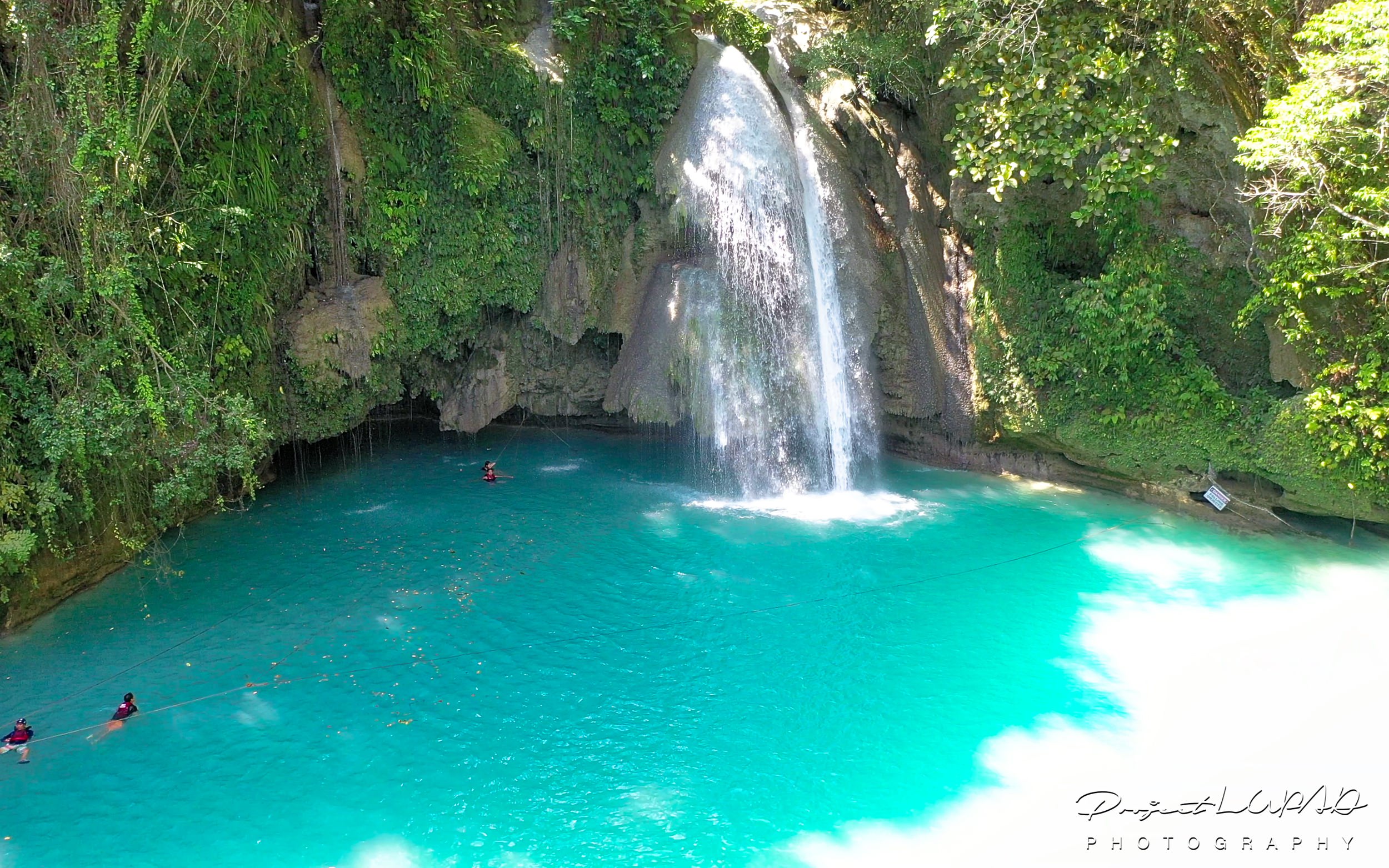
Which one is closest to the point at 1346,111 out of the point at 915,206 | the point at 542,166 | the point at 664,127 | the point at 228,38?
the point at 915,206

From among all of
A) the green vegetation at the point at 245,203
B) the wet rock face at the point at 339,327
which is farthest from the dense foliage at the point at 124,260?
the wet rock face at the point at 339,327

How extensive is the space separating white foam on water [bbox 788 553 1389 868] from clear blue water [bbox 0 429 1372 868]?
1.00 feet

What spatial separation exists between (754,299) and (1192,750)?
875cm

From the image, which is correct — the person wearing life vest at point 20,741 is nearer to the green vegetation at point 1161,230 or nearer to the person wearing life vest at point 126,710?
the person wearing life vest at point 126,710

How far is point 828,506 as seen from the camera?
1357cm

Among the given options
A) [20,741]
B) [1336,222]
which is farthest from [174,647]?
[1336,222]

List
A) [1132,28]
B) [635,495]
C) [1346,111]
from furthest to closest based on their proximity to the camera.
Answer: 1. [635,495]
2. [1132,28]
3. [1346,111]

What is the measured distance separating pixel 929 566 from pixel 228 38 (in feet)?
35.7

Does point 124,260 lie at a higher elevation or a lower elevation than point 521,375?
higher

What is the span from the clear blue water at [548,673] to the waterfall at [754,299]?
131cm

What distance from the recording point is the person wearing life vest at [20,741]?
7562mm

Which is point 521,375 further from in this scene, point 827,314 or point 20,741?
point 20,741

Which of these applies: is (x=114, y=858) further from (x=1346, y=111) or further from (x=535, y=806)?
(x=1346, y=111)

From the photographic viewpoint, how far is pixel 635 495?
1383cm
